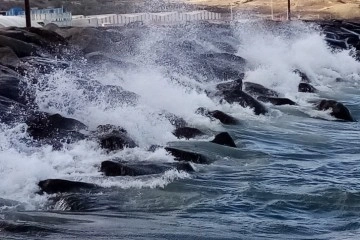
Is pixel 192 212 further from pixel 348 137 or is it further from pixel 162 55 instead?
pixel 162 55

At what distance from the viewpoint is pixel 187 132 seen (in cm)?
1301

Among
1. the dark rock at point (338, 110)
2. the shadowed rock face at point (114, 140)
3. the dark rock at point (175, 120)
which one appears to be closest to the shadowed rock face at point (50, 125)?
the shadowed rock face at point (114, 140)

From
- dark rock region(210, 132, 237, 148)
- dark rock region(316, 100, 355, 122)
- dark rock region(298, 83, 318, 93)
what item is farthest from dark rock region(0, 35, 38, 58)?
dark rock region(210, 132, 237, 148)

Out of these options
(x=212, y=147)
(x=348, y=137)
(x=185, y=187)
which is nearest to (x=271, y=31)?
(x=348, y=137)

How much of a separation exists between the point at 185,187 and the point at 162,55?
520 inches

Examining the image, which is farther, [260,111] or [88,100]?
[260,111]

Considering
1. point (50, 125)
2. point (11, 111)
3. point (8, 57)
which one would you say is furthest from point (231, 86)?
point (50, 125)

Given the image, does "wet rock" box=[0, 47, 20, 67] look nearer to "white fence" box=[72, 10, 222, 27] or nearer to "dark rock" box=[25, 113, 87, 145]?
"dark rock" box=[25, 113, 87, 145]

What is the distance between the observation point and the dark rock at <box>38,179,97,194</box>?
29.5ft

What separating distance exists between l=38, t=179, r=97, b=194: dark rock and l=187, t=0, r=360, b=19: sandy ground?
35.9 metres

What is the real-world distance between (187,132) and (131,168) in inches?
128

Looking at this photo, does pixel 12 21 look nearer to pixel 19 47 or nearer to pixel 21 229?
pixel 19 47

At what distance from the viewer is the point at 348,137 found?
14.1 m

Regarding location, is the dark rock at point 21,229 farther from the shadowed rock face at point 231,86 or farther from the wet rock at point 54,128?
the shadowed rock face at point 231,86
